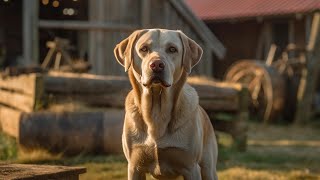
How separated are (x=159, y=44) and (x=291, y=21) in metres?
16.3

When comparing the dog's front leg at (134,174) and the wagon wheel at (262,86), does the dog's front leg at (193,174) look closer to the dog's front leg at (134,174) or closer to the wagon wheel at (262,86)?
the dog's front leg at (134,174)

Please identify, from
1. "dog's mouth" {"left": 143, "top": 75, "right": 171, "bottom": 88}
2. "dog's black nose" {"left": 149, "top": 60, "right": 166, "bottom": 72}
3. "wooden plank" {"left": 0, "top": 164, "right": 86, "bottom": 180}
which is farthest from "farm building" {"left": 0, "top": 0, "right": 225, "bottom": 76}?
"dog's black nose" {"left": 149, "top": 60, "right": 166, "bottom": 72}

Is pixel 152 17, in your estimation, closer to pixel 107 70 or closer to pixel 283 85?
pixel 107 70

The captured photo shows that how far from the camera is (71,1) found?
21594 mm

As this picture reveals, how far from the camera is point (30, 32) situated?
49.5 ft

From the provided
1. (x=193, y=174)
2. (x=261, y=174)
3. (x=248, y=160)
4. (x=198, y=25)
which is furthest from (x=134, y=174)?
(x=198, y=25)

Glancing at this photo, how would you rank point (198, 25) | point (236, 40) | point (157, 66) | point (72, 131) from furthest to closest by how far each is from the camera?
point (236, 40) < point (198, 25) < point (72, 131) < point (157, 66)

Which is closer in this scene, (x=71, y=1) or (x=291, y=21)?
(x=291, y=21)

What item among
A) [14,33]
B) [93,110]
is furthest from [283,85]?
[14,33]

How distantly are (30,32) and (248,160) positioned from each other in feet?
23.9

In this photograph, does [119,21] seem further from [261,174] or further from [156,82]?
[156,82]

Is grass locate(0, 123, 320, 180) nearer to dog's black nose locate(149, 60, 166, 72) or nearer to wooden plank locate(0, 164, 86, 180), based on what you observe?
wooden plank locate(0, 164, 86, 180)

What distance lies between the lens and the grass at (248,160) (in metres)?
8.27

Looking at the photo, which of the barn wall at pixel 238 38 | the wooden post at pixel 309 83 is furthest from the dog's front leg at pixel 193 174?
the barn wall at pixel 238 38
